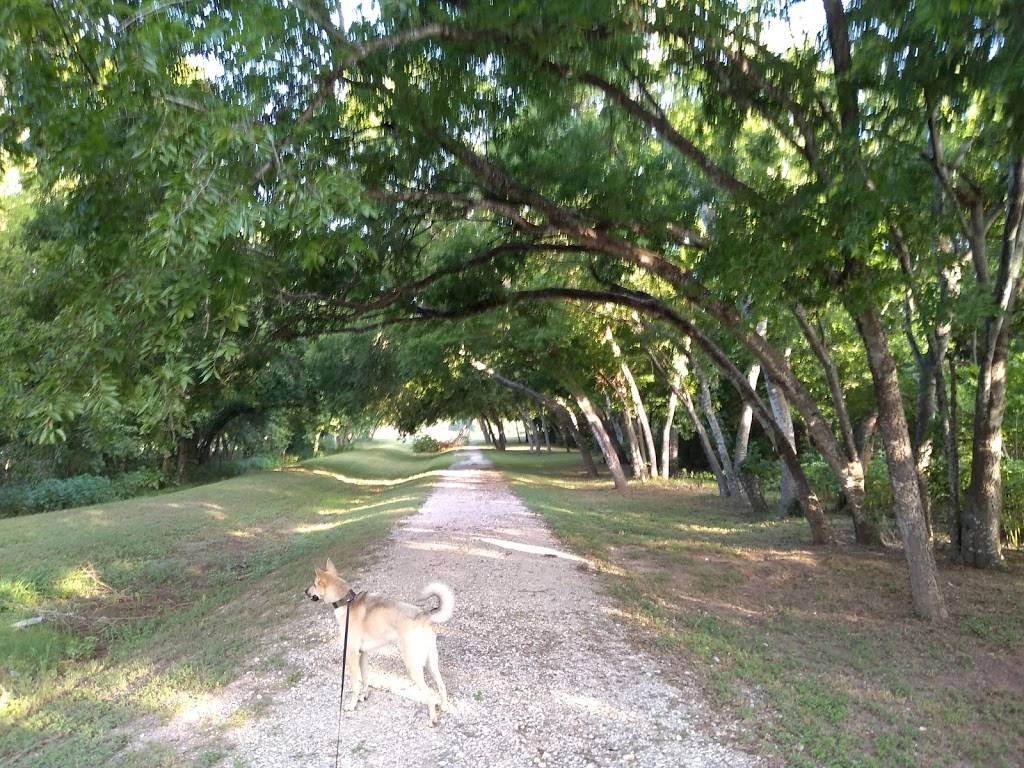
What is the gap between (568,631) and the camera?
6785 millimetres

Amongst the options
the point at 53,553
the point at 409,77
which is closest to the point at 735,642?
the point at 409,77

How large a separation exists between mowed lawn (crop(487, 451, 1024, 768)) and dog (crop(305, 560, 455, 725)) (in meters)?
2.06

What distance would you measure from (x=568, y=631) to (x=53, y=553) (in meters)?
11.2

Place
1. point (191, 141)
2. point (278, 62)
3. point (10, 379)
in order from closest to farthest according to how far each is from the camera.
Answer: point (191, 141) < point (10, 379) < point (278, 62)

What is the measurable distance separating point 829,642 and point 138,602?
9.39 metres

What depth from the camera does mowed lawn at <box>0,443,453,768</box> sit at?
5.36 meters

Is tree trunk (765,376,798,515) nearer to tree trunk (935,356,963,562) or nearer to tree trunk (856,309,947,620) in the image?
tree trunk (935,356,963,562)

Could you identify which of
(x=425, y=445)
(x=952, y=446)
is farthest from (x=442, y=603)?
(x=425, y=445)

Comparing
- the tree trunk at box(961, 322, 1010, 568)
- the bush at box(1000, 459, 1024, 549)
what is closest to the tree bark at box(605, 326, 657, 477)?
the bush at box(1000, 459, 1024, 549)

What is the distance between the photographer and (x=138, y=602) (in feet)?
35.2

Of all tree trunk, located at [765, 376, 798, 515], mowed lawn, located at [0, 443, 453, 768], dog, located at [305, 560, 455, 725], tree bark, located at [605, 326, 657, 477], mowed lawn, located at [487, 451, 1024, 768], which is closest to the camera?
dog, located at [305, 560, 455, 725]

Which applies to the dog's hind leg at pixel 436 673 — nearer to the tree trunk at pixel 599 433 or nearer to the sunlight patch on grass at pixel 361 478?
the tree trunk at pixel 599 433

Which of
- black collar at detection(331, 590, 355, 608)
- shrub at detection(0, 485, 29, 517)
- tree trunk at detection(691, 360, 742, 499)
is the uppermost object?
tree trunk at detection(691, 360, 742, 499)

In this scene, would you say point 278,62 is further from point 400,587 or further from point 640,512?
point 640,512
